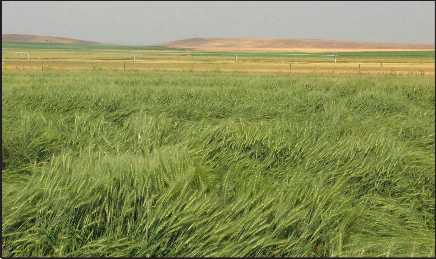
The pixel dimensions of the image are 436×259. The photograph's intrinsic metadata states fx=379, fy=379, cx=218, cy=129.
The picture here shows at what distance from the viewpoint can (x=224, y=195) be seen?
297 cm

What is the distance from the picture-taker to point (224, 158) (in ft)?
14.0

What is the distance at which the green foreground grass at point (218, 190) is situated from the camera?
2594 millimetres

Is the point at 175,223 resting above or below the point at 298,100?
below

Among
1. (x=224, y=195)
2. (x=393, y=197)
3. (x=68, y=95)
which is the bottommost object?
(x=393, y=197)

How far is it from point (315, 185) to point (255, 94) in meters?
5.30

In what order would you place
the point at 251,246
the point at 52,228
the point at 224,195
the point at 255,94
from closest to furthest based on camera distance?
the point at 251,246 < the point at 52,228 < the point at 224,195 < the point at 255,94

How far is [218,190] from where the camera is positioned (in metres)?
3.20

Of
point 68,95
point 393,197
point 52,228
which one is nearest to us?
point 52,228

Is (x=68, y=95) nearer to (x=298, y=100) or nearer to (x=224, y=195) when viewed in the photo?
(x=298, y=100)

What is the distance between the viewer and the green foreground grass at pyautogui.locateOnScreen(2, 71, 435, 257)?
2.59m

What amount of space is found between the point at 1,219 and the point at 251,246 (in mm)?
1834

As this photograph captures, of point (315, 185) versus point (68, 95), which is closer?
point (315, 185)

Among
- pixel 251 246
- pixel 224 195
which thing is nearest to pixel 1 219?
pixel 224 195

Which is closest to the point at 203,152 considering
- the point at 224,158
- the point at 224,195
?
the point at 224,158
